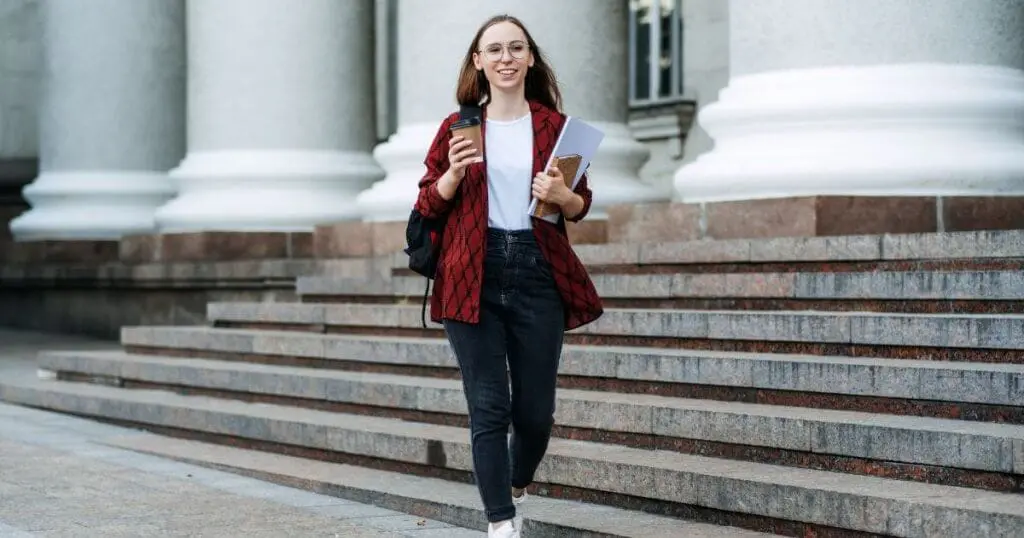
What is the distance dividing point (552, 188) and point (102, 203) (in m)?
12.1

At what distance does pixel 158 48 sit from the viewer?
17.2 metres

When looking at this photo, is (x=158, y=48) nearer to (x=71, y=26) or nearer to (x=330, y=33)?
(x=71, y=26)

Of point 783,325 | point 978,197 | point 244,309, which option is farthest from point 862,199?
point 244,309

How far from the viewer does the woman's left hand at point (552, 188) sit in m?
5.69

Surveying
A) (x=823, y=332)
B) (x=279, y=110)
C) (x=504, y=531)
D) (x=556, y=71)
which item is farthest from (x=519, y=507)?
(x=279, y=110)

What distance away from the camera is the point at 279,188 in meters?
14.5

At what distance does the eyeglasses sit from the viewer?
5.82m

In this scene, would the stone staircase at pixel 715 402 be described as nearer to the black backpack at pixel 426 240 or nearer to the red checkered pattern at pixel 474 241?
the red checkered pattern at pixel 474 241

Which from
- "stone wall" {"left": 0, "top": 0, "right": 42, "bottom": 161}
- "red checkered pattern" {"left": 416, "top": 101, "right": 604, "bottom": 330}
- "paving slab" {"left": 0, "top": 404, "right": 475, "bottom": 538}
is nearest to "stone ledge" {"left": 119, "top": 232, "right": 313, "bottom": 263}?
"paving slab" {"left": 0, "top": 404, "right": 475, "bottom": 538}

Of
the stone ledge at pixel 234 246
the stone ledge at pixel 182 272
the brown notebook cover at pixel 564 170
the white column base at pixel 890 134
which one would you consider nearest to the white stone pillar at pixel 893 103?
the white column base at pixel 890 134

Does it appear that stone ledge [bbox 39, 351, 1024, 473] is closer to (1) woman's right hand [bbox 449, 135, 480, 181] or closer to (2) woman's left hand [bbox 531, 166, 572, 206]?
(2) woman's left hand [bbox 531, 166, 572, 206]

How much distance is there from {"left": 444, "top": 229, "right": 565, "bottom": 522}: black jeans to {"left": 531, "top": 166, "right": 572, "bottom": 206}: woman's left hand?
0.16 m

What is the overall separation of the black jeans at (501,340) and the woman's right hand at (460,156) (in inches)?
9.2

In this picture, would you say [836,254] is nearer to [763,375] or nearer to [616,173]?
[763,375]
